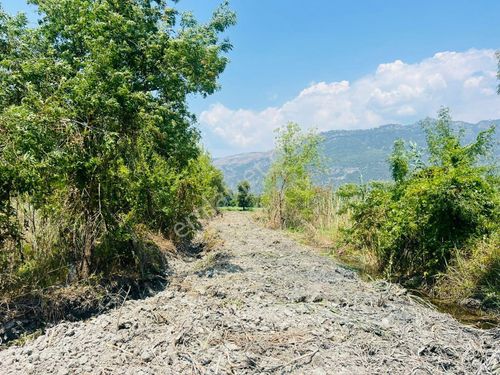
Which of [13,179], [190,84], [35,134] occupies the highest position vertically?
[190,84]

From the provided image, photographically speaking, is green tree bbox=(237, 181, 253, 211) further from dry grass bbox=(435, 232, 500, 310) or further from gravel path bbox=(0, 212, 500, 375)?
gravel path bbox=(0, 212, 500, 375)

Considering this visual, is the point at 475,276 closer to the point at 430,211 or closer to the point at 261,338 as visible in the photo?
the point at 430,211

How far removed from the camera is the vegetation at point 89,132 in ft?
17.0

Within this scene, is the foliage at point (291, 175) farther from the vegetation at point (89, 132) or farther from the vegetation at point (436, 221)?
the vegetation at point (89, 132)

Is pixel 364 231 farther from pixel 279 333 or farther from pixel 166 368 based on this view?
pixel 166 368

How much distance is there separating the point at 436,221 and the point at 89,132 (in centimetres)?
653

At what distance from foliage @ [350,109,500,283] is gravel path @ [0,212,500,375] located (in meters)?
1.83

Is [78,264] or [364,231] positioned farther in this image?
[364,231]

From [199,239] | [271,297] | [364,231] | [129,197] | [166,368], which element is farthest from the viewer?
[199,239]

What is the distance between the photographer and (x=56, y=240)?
587 cm

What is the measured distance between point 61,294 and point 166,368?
8.47ft

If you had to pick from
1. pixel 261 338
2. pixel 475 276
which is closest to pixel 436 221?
Answer: pixel 475 276

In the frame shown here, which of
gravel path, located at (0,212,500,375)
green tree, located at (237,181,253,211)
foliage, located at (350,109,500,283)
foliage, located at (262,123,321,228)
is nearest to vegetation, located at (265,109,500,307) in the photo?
foliage, located at (350,109,500,283)

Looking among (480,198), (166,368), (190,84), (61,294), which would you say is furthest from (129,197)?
(480,198)
